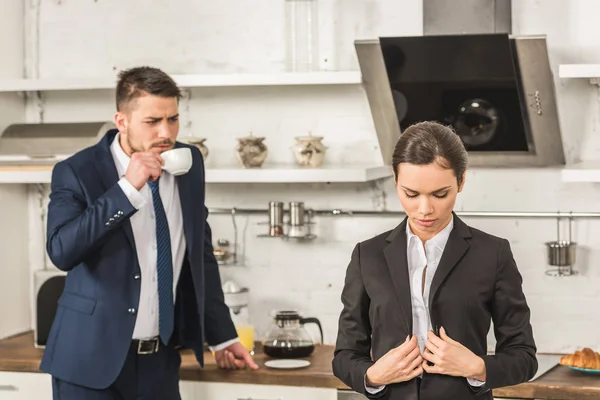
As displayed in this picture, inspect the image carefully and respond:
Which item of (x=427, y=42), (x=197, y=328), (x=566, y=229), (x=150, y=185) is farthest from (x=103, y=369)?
(x=566, y=229)

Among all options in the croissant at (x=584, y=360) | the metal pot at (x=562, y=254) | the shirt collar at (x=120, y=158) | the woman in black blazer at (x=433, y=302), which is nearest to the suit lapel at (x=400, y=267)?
the woman in black blazer at (x=433, y=302)

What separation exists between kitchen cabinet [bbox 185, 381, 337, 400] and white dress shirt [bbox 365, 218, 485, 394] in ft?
4.37

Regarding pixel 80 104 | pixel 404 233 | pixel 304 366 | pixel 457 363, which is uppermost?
pixel 80 104

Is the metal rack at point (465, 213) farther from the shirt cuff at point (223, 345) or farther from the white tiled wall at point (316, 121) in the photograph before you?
the shirt cuff at point (223, 345)

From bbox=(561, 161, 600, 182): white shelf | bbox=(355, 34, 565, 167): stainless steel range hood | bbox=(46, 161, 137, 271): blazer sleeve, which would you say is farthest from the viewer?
bbox=(355, 34, 565, 167): stainless steel range hood

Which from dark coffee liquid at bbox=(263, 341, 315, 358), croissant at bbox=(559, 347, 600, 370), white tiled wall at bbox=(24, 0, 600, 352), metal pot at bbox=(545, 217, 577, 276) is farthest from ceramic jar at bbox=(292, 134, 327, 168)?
croissant at bbox=(559, 347, 600, 370)

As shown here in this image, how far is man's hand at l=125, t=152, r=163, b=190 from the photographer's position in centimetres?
255

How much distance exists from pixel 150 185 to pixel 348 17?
3.97 feet

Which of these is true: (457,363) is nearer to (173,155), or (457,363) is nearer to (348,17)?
(173,155)

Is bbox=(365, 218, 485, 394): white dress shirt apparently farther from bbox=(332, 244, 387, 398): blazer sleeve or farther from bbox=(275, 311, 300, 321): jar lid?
bbox=(275, 311, 300, 321): jar lid

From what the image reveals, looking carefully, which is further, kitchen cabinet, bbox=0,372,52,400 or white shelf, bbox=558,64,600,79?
kitchen cabinet, bbox=0,372,52,400

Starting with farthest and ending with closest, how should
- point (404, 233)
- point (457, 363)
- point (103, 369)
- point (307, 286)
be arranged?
1. point (307, 286)
2. point (103, 369)
3. point (404, 233)
4. point (457, 363)

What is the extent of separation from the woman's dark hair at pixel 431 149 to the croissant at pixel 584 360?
60.7 inches

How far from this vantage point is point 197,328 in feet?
9.43
